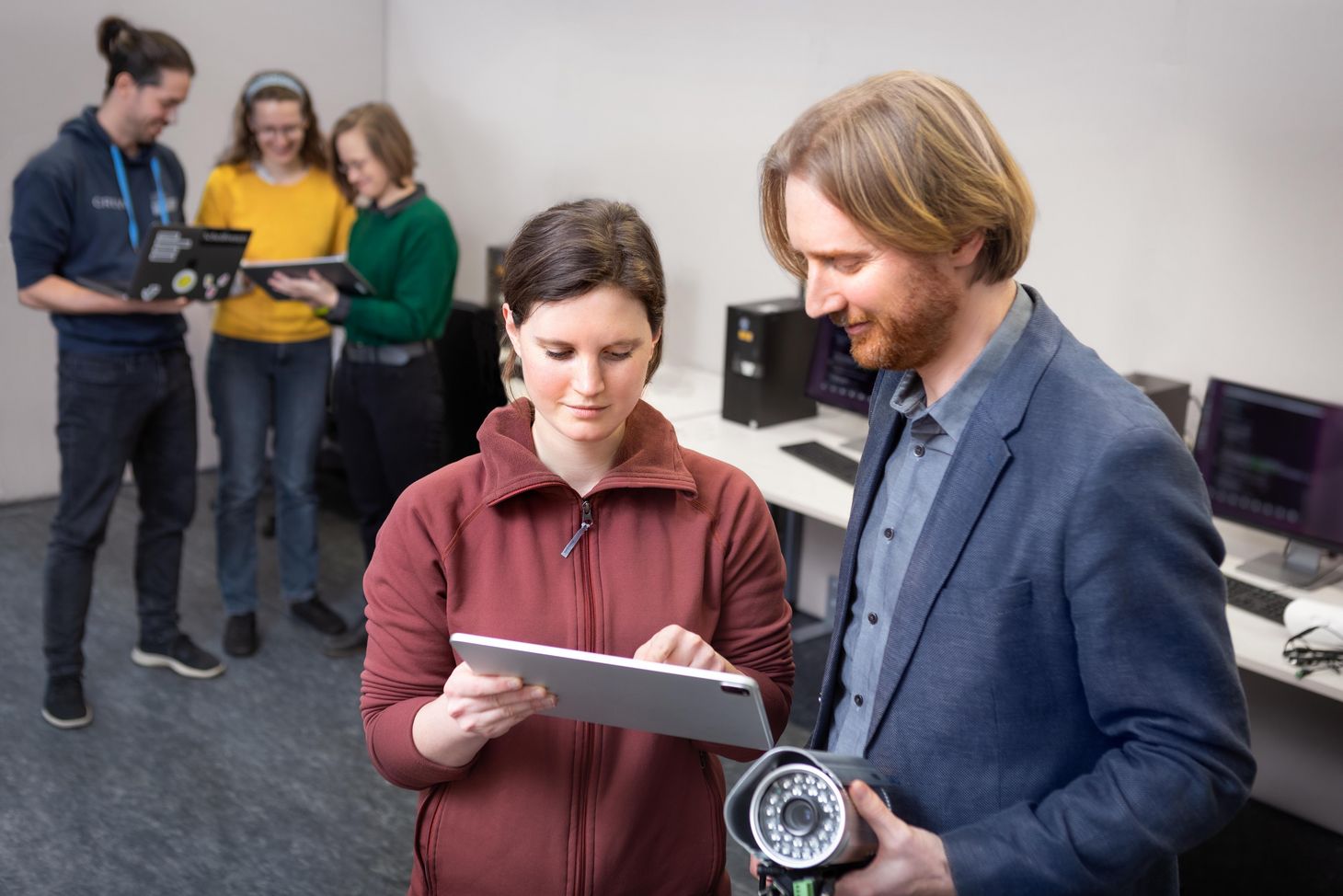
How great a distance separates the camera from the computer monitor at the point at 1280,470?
2602 mm

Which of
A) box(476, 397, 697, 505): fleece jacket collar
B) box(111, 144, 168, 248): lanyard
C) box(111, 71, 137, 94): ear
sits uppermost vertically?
box(111, 71, 137, 94): ear

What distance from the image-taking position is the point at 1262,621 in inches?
97.1

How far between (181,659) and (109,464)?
0.67 meters

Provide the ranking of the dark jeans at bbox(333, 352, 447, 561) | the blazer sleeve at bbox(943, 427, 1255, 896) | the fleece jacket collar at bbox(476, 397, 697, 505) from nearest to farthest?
the blazer sleeve at bbox(943, 427, 1255, 896) → the fleece jacket collar at bbox(476, 397, 697, 505) → the dark jeans at bbox(333, 352, 447, 561)

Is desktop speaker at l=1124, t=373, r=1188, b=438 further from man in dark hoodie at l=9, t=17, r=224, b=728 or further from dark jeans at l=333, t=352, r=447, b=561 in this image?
man in dark hoodie at l=9, t=17, r=224, b=728

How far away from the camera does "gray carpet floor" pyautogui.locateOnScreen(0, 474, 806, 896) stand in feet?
8.61

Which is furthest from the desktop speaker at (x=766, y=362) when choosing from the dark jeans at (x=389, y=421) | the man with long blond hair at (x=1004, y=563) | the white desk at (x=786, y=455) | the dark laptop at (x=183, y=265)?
the man with long blond hair at (x=1004, y=563)

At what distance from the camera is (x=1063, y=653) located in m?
1.12

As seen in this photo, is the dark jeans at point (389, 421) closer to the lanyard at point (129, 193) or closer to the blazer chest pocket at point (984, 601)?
the lanyard at point (129, 193)

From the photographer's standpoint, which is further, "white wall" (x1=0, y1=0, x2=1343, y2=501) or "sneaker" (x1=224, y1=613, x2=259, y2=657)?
"sneaker" (x1=224, y1=613, x2=259, y2=657)

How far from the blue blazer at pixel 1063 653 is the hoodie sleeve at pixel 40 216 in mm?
2521

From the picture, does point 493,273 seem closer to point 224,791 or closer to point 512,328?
point 224,791

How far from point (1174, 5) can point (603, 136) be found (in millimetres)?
2062

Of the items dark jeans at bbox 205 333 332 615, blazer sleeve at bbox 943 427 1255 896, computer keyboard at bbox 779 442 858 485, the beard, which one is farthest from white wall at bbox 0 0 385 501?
blazer sleeve at bbox 943 427 1255 896
